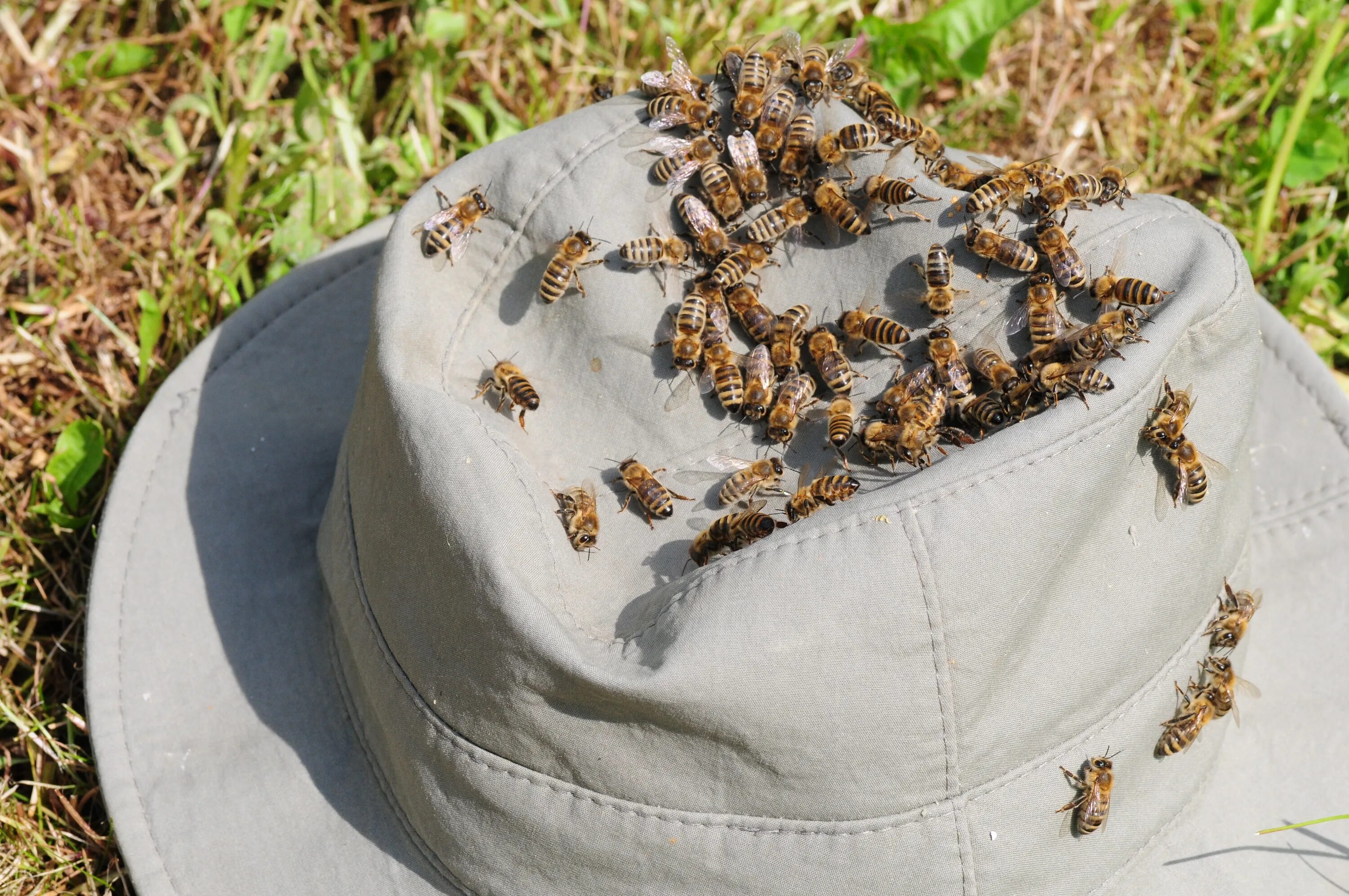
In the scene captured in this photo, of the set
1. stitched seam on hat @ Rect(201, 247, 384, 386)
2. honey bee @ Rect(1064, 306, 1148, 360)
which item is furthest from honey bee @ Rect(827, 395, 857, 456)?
stitched seam on hat @ Rect(201, 247, 384, 386)

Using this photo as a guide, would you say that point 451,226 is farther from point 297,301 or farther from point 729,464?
point 297,301

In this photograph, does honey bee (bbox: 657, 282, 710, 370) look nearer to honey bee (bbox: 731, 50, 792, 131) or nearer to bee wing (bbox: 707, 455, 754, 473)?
bee wing (bbox: 707, 455, 754, 473)

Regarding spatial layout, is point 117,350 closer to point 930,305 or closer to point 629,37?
point 629,37

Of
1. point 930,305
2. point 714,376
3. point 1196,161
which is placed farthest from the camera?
point 1196,161

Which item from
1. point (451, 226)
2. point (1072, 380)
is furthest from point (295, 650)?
point (1072, 380)

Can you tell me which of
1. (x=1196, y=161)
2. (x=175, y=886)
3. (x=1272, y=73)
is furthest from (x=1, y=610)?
(x=1272, y=73)

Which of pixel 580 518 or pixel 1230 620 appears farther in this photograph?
pixel 1230 620
